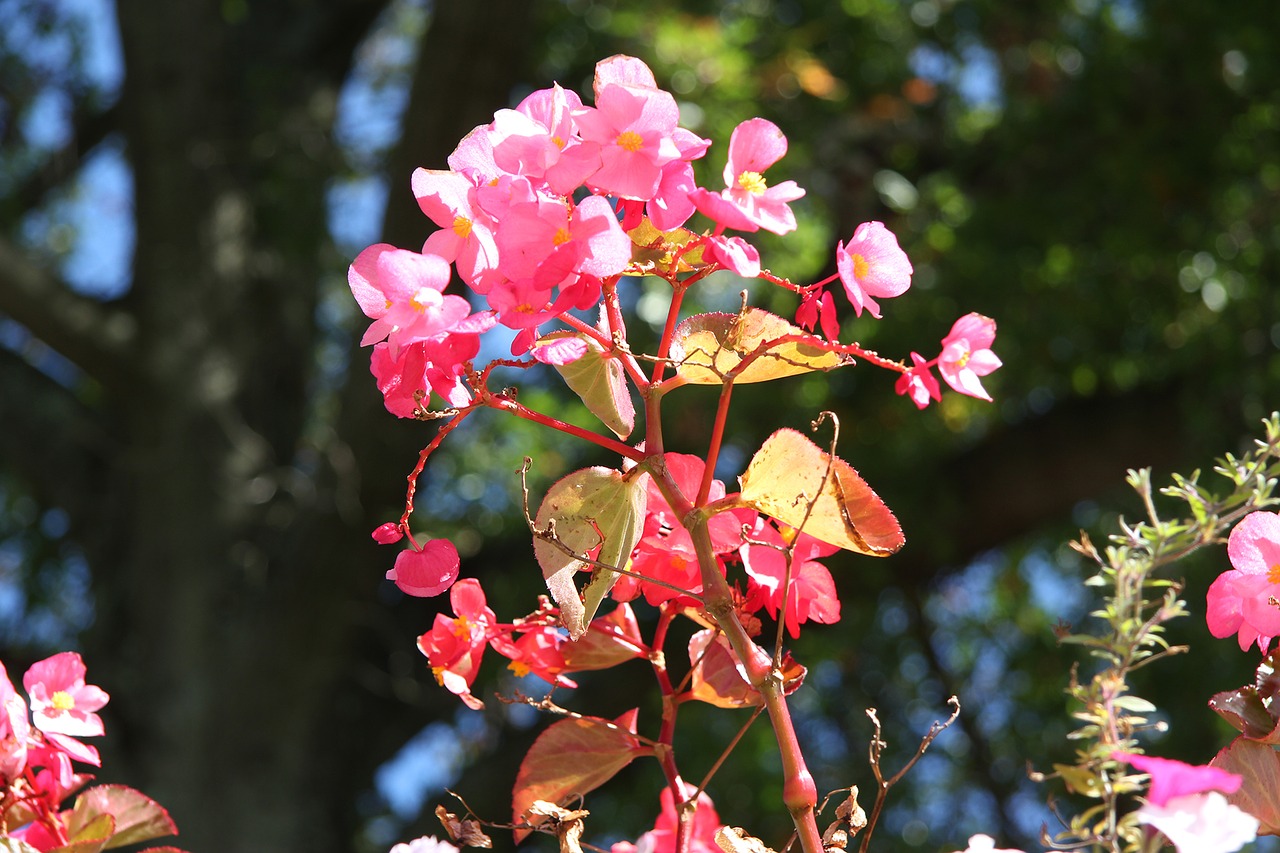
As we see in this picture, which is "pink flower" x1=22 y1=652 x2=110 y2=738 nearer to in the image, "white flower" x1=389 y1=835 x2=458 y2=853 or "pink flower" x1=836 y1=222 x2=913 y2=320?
"white flower" x1=389 y1=835 x2=458 y2=853

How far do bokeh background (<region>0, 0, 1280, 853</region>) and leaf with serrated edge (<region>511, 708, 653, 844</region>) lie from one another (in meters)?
1.59

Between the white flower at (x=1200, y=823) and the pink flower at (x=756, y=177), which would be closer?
the white flower at (x=1200, y=823)

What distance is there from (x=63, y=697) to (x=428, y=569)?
0.56 ft

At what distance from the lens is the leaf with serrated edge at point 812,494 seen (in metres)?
0.39

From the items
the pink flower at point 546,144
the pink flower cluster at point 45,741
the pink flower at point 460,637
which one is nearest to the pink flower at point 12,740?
the pink flower cluster at point 45,741

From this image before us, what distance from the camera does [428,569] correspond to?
0.42 metres

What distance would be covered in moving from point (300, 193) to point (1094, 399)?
168cm

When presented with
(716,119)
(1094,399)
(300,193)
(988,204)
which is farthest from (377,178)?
(1094,399)

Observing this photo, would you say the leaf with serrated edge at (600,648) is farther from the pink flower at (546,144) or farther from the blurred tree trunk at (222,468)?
the blurred tree trunk at (222,468)

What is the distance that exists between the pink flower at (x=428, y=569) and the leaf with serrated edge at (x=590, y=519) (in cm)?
3

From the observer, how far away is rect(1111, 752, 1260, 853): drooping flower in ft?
0.84

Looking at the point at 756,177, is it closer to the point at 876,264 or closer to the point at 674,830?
the point at 876,264

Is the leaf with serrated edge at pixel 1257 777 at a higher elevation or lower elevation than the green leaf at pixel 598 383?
lower

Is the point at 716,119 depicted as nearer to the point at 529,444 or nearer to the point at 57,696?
the point at 529,444
